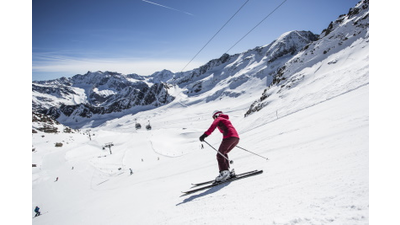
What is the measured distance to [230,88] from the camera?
Answer: 533 ft

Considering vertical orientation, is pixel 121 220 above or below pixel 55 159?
above

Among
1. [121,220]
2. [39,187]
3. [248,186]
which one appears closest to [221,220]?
[248,186]

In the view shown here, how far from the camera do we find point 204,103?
160 meters
